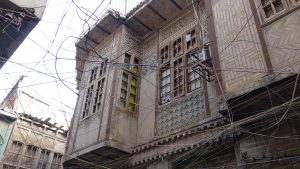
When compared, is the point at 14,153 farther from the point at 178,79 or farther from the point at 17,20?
the point at 17,20

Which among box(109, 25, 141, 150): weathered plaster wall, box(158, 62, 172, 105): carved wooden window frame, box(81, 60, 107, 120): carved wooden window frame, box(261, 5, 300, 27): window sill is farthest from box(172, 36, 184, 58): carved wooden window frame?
box(261, 5, 300, 27): window sill

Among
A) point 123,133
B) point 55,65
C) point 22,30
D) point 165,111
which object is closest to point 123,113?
point 123,133

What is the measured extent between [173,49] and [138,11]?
2.25 m

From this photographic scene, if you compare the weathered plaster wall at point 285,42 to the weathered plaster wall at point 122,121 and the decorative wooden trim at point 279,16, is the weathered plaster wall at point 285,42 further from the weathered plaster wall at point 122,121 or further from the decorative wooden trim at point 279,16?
the weathered plaster wall at point 122,121

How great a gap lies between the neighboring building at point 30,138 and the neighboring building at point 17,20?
9.37 metres

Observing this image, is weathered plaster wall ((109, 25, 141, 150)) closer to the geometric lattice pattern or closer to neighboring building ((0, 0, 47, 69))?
the geometric lattice pattern

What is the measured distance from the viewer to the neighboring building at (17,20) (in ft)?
19.8

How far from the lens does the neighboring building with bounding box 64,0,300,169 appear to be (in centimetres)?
552

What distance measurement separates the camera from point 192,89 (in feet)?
27.5

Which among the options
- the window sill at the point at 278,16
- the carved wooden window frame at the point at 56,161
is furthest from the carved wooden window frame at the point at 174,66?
the carved wooden window frame at the point at 56,161

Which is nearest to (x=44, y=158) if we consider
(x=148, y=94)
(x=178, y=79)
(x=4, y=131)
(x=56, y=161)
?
(x=56, y=161)

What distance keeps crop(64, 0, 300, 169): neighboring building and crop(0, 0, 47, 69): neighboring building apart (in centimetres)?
153

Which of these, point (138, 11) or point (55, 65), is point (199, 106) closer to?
point (55, 65)

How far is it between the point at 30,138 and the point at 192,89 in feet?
42.7
